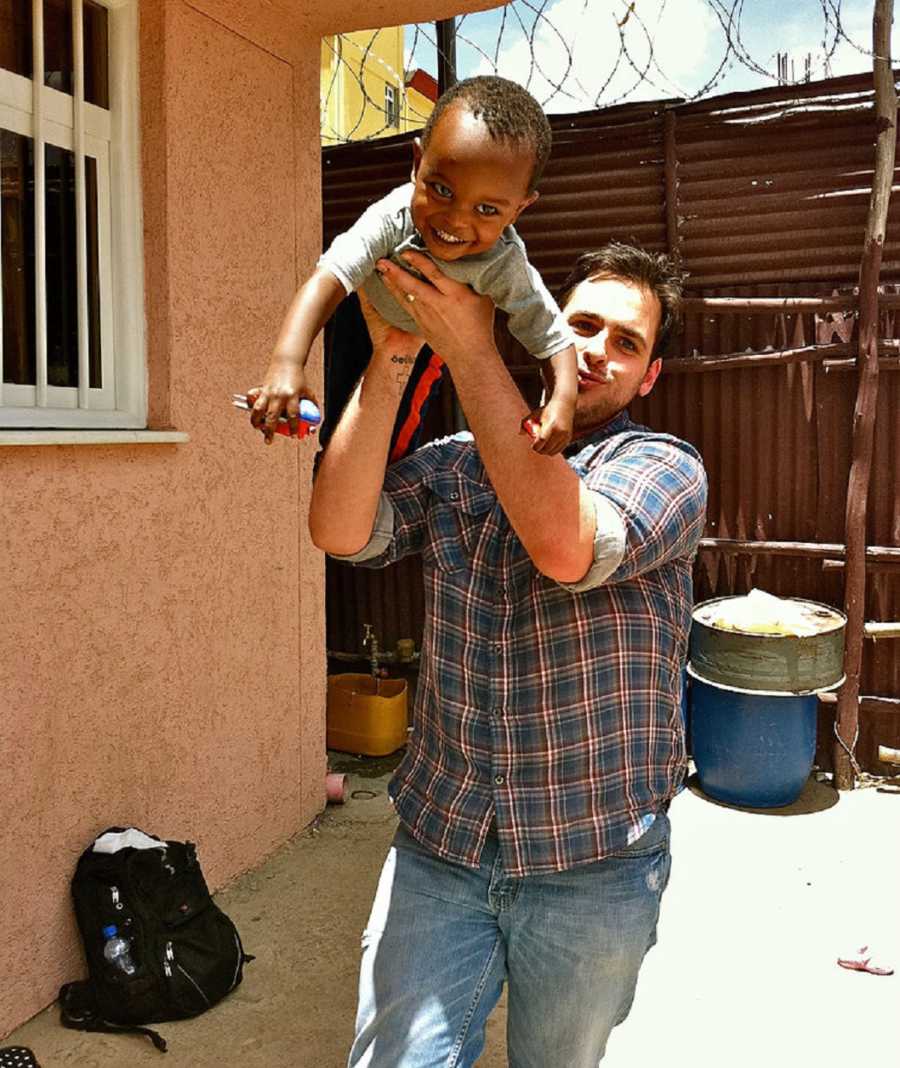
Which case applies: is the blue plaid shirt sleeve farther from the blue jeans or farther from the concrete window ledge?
the concrete window ledge

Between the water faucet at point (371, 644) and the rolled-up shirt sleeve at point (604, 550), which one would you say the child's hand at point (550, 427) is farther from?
the water faucet at point (371, 644)

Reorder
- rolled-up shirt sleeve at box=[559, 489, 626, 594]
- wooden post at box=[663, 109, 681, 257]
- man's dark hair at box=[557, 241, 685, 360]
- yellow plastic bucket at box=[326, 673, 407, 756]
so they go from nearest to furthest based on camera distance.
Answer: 1. rolled-up shirt sleeve at box=[559, 489, 626, 594]
2. man's dark hair at box=[557, 241, 685, 360]
3. wooden post at box=[663, 109, 681, 257]
4. yellow plastic bucket at box=[326, 673, 407, 756]

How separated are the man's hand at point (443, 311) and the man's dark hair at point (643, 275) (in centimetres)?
48

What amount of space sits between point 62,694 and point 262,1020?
121 cm

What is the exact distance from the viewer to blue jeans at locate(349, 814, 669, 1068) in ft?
5.55

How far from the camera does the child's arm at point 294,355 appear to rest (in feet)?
5.08

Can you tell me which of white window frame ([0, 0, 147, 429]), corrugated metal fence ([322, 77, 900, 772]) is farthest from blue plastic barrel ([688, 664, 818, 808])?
white window frame ([0, 0, 147, 429])

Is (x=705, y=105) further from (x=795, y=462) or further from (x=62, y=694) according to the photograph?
(x=62, y=694)

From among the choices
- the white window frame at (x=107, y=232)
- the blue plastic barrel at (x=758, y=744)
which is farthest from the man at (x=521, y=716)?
the blue plastic barrel at (x=758, y=744)

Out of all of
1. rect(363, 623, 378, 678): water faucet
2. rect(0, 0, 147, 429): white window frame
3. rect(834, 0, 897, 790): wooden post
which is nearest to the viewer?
rect(0, 0, 147, 429): white window frame

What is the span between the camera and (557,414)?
5.27 ft

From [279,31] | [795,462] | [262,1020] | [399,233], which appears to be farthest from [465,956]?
[795,462]

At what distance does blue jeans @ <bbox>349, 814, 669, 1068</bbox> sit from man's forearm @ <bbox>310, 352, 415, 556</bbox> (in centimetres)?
61

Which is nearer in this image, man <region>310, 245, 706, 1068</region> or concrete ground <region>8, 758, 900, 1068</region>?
man <region>310, 245, 706, 1068</region>
